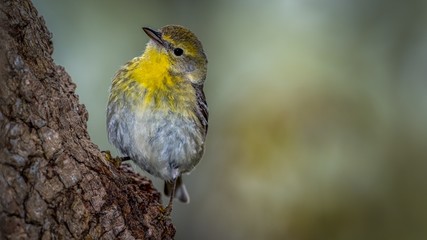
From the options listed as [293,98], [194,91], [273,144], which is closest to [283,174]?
[273,144]

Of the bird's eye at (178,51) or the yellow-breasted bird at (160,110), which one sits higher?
the bird's eye at (178,51)

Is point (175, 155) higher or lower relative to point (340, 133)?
lower

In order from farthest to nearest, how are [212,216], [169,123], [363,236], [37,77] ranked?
[212,216] → [363,236] → [169,123] → [37,77]

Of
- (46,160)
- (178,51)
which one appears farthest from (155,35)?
(46,160)

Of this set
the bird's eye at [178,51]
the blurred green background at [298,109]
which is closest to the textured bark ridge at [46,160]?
the bird's eye at [178,51]

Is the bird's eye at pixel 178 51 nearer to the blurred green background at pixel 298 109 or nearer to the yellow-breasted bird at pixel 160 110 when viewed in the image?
the yellow-breasted bird at pixel 160 110

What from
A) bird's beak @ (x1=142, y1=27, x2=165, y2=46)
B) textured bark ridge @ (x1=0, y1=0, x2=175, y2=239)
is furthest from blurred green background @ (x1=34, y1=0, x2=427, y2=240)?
textured bark ridge @ (x1=0, y1=0, x2=175, y2=239)

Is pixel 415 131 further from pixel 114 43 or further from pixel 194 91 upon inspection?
pixel 114 43
